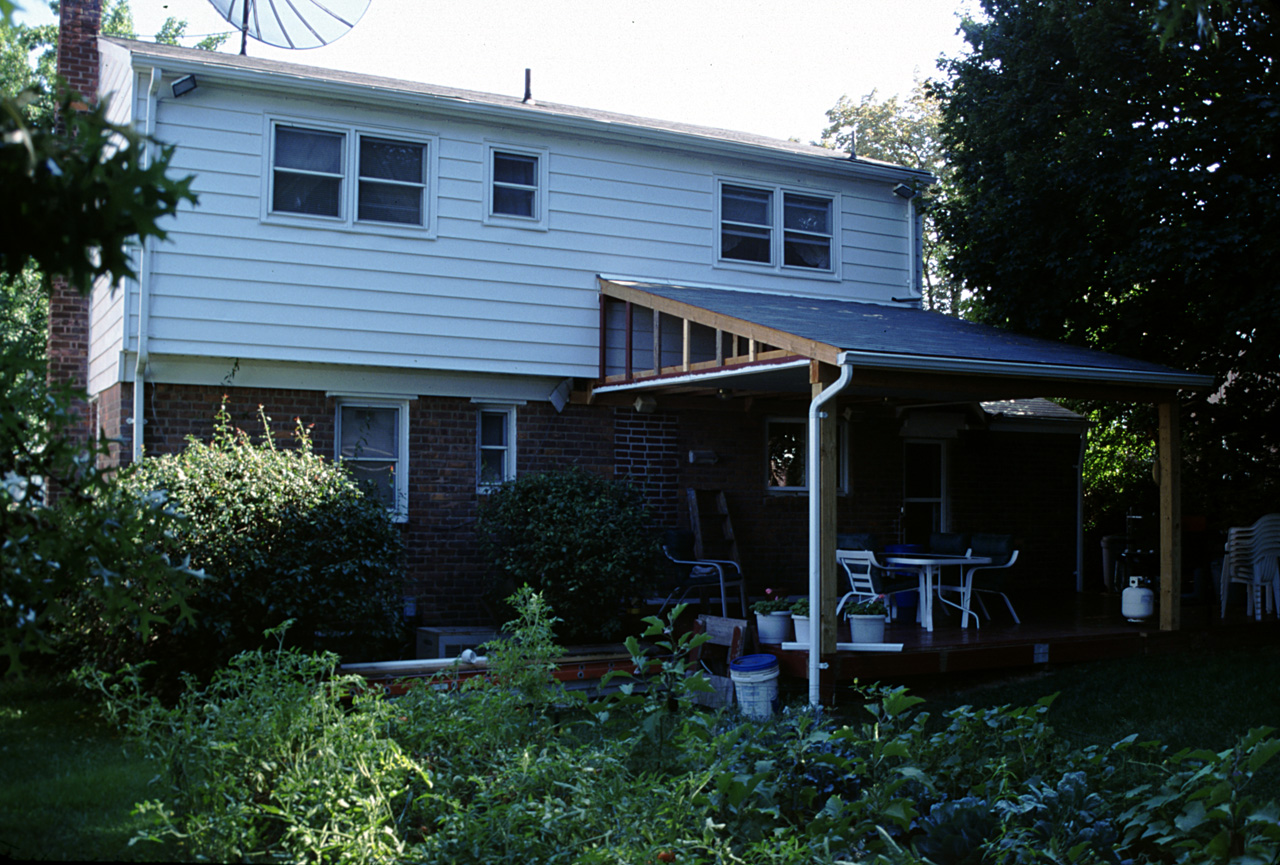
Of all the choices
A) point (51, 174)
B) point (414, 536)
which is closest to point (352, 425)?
point (414, 536)

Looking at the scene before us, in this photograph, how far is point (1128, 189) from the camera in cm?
1064

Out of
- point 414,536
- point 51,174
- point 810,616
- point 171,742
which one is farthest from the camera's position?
point 414,536

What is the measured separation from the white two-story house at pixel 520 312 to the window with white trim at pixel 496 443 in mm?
35

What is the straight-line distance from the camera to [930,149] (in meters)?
31.8

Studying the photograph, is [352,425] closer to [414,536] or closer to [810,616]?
[414,536]

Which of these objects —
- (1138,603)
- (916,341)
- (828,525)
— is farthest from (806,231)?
(828,525)

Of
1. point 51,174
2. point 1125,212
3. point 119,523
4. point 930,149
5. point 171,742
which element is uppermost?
point 930,149

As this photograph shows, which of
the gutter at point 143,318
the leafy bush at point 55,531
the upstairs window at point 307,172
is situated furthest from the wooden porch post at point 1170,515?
the leafy bush at point 55,531

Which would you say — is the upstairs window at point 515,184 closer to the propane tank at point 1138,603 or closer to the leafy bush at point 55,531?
the propane tank at point 1138,603

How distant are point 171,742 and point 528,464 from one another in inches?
299

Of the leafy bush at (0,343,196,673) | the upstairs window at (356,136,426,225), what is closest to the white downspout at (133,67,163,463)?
the upstairs window at (356,136,426,225)

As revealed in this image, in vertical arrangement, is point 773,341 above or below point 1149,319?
below

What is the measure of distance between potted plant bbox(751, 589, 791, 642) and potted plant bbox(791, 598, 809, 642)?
139mm

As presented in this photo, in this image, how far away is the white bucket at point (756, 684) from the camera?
807 cm
